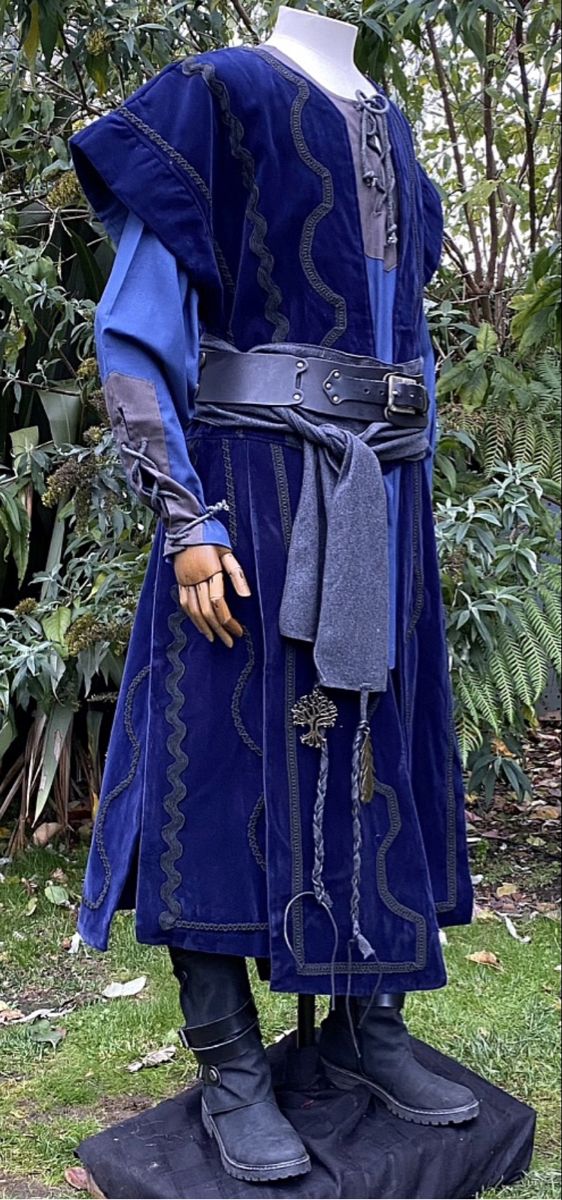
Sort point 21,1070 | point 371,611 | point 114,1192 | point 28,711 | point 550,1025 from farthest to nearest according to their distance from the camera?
point 28,711
point 550,1025
point 21,1070
point 114,1192
point 371,611

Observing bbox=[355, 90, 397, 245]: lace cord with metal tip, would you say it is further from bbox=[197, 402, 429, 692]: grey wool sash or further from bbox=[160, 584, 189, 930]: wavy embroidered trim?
bbox=[160, 584, 189, 930]: wavy embroidered trim

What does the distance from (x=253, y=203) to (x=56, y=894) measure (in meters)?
2.09

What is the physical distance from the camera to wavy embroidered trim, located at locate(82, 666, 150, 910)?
5.56ft

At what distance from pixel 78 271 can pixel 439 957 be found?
2189 millimetres

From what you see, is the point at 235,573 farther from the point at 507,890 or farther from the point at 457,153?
the point at 457,153

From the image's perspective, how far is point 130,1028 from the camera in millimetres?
2510

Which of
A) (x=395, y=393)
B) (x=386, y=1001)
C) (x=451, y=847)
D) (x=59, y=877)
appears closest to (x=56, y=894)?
(x=59, y=877)

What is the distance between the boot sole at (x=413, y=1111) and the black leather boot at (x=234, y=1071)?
0.18 m

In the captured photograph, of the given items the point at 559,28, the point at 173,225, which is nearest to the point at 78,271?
the point at 559,28

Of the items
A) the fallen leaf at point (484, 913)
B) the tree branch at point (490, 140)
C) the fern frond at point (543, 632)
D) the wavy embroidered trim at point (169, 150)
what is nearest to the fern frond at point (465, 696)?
the fern frond at point (543, 632)

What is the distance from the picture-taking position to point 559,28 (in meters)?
2.76

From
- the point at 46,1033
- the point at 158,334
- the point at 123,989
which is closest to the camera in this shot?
the point at 158,334

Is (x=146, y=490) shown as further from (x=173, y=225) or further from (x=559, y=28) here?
(x=559, y=28)

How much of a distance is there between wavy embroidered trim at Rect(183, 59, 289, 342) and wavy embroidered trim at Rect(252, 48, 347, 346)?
0.16 feet
